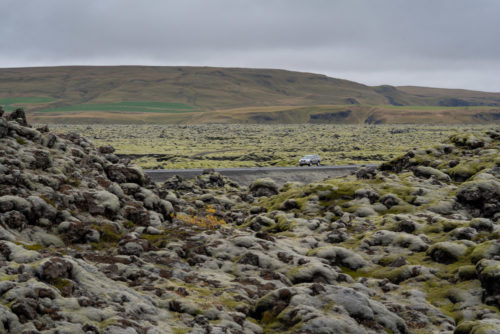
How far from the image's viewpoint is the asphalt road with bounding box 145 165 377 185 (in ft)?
276

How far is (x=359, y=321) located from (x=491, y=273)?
10.4 meters

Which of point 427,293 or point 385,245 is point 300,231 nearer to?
point 385,245

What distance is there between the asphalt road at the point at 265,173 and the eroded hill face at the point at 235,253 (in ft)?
91.7

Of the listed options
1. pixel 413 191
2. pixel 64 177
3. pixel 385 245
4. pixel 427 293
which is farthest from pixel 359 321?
pixel 413 191

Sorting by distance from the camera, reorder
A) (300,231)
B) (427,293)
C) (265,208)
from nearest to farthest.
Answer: (427,293), (300,231), (265,208)

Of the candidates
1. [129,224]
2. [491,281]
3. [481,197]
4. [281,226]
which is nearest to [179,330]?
[129,224]

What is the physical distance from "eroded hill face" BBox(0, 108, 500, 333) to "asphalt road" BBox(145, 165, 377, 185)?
27.9m

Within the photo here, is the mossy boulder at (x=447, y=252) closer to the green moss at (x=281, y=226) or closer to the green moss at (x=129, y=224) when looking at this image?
the green moss at (x=281, y=226)

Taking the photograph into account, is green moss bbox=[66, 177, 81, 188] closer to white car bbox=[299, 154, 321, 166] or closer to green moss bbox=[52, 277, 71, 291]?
green moss bbox=[52, 277, 71, 291]

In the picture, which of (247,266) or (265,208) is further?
(265,208)

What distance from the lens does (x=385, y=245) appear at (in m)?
37.7

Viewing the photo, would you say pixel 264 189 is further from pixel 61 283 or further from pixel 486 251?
pixel 61 283

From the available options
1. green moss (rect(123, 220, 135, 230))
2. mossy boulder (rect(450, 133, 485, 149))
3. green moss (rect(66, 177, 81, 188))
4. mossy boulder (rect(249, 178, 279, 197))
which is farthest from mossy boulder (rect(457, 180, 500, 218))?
green moss (rect(66, 177, 81, 188))

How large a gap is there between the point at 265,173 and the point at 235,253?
194 feet
